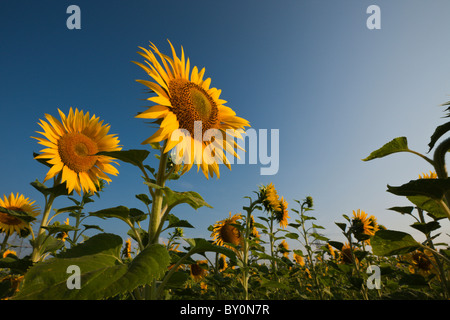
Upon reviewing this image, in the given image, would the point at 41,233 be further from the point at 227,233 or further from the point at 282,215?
the point at 282,215

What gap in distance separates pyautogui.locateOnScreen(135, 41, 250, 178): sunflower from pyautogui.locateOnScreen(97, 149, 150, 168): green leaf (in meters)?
0.10

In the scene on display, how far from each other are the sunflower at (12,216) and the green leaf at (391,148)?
3433 mm

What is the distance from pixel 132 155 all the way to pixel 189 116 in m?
0.53

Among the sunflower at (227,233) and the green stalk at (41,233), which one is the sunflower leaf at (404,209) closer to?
the sunflower at (227,233)

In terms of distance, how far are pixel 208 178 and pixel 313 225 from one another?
4.28 metres

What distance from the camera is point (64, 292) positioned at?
31.8 inches

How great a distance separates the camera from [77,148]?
2.69 meters

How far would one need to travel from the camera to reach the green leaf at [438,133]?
1.35 m

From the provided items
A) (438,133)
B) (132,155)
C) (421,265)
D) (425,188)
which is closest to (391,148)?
(438,133)

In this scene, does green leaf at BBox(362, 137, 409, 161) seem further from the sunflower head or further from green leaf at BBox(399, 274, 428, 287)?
the sunflower head
